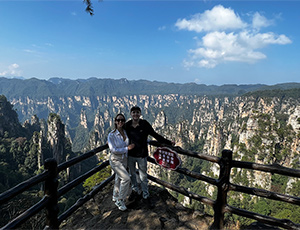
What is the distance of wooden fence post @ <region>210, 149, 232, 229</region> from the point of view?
337 centimetres

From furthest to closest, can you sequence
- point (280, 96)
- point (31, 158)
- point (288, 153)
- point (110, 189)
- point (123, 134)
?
point (280, 96) → point (31, 158) → point (288, 153) → point (110, 189) → point (123, 134)

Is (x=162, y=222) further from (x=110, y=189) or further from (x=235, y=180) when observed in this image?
(x=235, y=180)

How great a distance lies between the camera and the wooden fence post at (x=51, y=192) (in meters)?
3.19

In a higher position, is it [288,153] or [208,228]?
[208,228]

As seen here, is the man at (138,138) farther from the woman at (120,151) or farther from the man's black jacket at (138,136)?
the woman at (120,151)

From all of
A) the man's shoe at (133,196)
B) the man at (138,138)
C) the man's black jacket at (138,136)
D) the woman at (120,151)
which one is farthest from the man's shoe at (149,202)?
the man's black jacket at (138,136)

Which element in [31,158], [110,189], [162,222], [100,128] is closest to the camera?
[162,222]

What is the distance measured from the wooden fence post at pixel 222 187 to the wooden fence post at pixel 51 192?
9.67 ft

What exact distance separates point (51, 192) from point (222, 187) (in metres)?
3.07

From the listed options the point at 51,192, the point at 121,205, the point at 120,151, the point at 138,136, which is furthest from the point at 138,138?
the point at 51,192

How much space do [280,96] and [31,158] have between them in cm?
17796

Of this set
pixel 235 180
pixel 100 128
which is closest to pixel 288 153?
pixel 235 180

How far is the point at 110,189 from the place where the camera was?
5.39 metres

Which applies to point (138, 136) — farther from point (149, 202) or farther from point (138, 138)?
point (149, 202)
